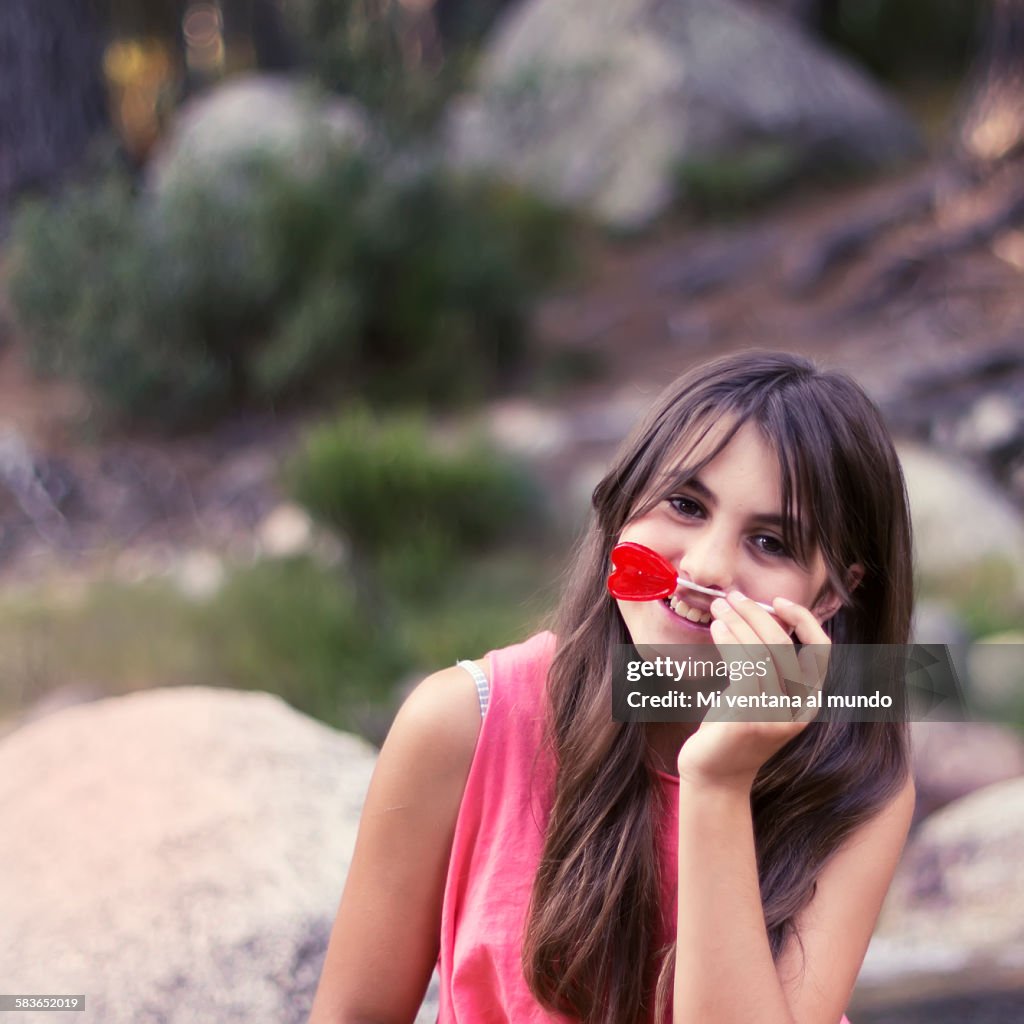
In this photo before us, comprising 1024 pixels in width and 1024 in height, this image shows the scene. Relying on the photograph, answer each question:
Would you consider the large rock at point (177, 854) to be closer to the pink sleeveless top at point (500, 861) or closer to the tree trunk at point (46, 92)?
the pink sleeveless top at point (500, 861)

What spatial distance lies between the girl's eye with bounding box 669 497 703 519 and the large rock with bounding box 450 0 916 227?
25.8 feet

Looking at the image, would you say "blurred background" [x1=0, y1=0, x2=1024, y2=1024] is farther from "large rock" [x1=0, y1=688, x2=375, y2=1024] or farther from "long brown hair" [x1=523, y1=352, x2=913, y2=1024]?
"long brown hair" [x1=523, y1=352, x2=913, y2=1024]

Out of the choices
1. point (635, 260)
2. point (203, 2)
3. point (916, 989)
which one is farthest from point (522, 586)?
point (203, 2)

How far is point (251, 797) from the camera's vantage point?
6.98 feet

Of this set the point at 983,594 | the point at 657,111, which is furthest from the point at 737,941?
the point at 657,111

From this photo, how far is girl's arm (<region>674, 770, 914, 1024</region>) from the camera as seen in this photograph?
4.08ft

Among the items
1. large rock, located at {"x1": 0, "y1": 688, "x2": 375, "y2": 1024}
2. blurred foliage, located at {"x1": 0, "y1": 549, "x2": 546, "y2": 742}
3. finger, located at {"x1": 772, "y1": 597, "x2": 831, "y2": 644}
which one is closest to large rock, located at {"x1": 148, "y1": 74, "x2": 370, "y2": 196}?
blurred foliage, located at {"x1": 0, "y1": 549, "x2": 546, "y2": 742}

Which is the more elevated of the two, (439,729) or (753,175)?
(753,175)

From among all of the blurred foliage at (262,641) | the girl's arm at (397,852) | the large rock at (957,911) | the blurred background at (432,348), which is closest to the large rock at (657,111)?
the blurred background at (432,348)

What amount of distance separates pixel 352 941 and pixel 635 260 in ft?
25.3

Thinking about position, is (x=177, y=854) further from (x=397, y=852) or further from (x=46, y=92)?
(x=46, y=92)

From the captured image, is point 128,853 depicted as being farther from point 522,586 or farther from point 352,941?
point 522,586

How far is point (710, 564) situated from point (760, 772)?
31 centimetres

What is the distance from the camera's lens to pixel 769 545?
4.62ft
